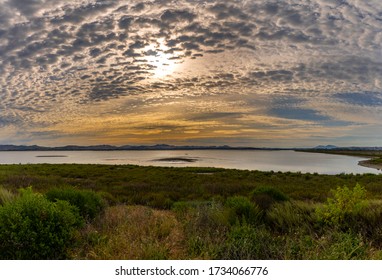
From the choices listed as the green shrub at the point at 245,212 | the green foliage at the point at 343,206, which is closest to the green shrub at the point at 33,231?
the green shrub at the point at 245,212

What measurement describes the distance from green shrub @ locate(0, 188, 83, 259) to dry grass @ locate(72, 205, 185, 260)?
422 mm

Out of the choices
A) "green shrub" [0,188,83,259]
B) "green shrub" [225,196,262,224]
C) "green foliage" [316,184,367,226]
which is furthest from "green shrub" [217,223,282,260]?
"green shrub" [0,188,83,259]

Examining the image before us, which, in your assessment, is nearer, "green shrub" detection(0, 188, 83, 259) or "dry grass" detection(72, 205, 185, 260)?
"green shrub" detection(0, 188, 83, 259)

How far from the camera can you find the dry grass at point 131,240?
5.32m

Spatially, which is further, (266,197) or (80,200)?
(266,197)

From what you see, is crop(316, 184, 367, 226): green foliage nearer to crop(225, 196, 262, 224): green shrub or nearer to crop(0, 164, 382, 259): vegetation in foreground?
crop(0, 164, 382, 259): vegetation in foreground

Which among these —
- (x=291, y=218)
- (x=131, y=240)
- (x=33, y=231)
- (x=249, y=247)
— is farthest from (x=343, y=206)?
(x=33, y=231)

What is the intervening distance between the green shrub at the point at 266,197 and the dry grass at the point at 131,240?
126 inches

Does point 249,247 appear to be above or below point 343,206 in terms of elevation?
below

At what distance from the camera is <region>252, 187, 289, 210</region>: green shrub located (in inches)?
386

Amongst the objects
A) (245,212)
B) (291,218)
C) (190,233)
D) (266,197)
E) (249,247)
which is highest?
(266,197)

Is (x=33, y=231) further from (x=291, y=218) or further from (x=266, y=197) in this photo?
(x=266, y=197)

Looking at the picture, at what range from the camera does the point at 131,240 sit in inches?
243

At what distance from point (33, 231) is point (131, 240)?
188 centimetres
